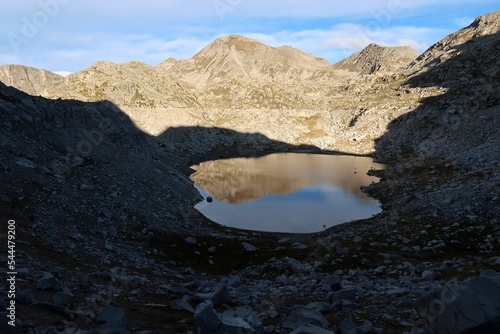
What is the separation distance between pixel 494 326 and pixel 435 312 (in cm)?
155

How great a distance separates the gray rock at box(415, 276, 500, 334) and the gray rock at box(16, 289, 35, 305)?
13807 millimetres

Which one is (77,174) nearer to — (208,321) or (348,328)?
(208,321)

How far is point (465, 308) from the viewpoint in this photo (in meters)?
10.4

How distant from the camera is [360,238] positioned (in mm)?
36031

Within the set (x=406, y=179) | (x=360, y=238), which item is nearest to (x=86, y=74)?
(x=406, y=179)

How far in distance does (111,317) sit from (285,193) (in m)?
57.9

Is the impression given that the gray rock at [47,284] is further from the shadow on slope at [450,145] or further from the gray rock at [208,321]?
the shadow on slope at [450,145]

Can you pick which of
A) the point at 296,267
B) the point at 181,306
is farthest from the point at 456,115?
the point at 181,306

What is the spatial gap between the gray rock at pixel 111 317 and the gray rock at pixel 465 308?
10.6 meters

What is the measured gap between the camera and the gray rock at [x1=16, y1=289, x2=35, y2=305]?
12.2 metres

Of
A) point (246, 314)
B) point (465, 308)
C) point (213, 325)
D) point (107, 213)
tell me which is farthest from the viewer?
point (107, 213)

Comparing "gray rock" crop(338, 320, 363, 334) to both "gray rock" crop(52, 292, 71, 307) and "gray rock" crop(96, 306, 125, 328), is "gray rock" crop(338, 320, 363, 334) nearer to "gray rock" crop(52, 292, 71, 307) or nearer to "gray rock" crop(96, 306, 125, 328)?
"gray rock" crop(96, 306, 125, 328)

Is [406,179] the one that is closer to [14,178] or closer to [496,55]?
[14,178]

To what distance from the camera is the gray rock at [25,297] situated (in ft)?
40.0
